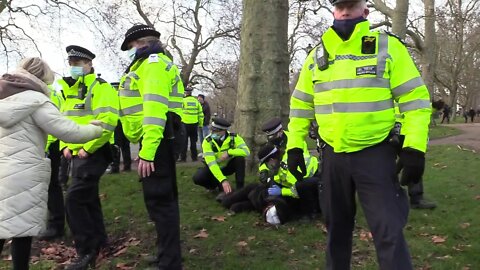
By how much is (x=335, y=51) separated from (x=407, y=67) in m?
0.48

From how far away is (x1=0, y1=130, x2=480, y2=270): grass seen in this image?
4.94 m

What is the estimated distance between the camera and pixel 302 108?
3.81 m

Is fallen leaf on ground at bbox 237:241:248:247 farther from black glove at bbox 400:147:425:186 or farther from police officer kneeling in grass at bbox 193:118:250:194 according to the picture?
black glove at bbox 400:147:425:186

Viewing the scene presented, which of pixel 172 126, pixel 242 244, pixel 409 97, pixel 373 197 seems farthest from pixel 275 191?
pixel 409 97

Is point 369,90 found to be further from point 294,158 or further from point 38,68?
point 38,68

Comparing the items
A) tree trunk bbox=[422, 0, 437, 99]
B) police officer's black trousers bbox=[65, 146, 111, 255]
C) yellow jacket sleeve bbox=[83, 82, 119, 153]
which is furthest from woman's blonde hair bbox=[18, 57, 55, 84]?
tree trunk bbox=[422, 0, 437, 99]

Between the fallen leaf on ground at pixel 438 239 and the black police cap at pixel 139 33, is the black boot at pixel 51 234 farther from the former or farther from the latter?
the fallen leaf on ground at pixel 438 239

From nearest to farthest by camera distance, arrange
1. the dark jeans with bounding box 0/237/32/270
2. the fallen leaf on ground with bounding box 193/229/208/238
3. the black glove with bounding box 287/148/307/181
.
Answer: the black glove with bounding box 287/148/307/181, the dark jeans with bounding box 0/237/32/270, the fallen leaf on ground with bounding box 193/229/208/238

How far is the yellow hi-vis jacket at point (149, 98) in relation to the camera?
4219 mm

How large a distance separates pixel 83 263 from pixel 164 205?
1.09 m

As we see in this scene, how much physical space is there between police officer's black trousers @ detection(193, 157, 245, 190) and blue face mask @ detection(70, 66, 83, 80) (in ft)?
9.54

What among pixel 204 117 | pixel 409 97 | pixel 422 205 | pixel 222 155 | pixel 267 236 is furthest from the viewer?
pixel 204 117

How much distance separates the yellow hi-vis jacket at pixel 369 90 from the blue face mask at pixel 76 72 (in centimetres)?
288

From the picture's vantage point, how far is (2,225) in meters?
4.04
